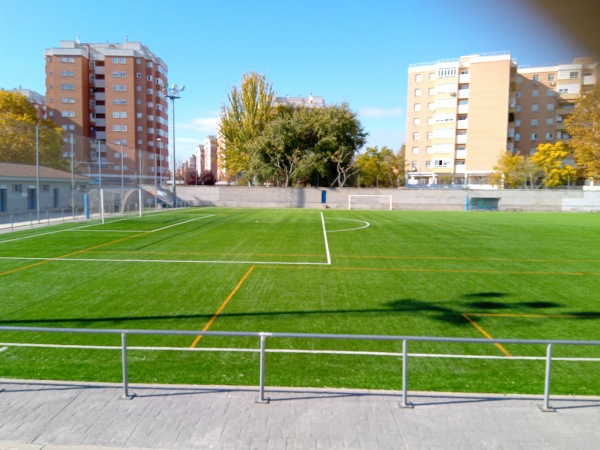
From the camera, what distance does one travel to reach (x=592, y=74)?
4.44ft

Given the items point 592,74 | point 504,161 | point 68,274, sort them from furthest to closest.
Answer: point 504,161 < point 68,274 < point 592,74

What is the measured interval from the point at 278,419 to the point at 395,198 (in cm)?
5318

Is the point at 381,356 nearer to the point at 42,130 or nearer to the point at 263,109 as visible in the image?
the point at 42,130

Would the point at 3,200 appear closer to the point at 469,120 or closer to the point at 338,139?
the point at 338,139

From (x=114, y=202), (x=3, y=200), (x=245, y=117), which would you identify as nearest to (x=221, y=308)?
(x=3, y=200)

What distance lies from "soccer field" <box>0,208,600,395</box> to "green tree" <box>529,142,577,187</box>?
40.6 m

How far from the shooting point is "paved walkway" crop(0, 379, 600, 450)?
4.93 meters

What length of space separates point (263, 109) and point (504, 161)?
3580 cm

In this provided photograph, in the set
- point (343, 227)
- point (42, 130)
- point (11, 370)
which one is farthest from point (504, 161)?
point (11, 370)

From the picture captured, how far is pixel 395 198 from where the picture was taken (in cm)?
5678

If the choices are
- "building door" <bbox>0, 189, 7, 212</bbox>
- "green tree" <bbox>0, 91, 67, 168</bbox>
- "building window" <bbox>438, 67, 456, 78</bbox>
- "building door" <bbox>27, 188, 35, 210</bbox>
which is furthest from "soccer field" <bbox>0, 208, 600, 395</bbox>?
"building window" <bbox>438, 67, 456, 78</bbox>

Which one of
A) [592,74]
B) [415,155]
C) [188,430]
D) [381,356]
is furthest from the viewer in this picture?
[415,155]

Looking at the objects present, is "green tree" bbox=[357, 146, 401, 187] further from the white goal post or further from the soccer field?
the soccer field

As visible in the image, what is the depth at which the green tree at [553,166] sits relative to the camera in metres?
59.4
